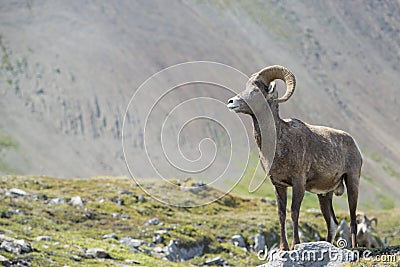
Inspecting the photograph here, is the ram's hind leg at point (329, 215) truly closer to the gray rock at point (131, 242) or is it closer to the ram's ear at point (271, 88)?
the ram's ear at point (271, 88)

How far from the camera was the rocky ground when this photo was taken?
2832 cm

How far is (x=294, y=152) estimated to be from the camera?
16.4 metres

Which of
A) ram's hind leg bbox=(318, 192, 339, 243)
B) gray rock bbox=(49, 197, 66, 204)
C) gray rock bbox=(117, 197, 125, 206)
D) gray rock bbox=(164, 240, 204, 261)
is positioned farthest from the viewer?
gray rock bbox=(117, 197, 125, 206)

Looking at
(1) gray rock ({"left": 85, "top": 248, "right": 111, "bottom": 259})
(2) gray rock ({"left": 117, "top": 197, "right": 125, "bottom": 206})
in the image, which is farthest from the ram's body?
(2) gray rock ({"left": 117, "top": 197, "right": 125, "bottom": 206})

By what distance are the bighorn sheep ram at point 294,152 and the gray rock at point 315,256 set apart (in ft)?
2.93

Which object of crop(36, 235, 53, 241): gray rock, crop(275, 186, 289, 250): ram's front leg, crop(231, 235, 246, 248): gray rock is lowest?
crop(231, 235, 246, 248): gray rock

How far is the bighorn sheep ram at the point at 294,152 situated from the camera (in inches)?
642

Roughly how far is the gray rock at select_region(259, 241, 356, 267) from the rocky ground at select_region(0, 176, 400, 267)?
1308 cm

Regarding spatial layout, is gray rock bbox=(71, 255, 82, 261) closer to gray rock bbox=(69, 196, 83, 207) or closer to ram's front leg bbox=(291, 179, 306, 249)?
ram's front leg bbox=(291, 179, 306, 249)

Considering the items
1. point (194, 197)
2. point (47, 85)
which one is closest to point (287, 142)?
point (194, 197)

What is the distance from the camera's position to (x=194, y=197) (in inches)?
2240

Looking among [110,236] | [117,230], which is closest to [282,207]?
[110,236]

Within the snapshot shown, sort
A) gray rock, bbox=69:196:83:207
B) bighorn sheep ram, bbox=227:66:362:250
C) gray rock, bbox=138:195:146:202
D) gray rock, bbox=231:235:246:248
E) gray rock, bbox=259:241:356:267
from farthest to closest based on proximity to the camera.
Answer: gray rock, bbox=138:195:146:202 → gray rock, bbox=69:196:83:207 → gray rock, bbox=231:235:246:248 → bighorn sheep ram, bbox=227:66:362:250 → gray rock, bbox=259:241:356:267

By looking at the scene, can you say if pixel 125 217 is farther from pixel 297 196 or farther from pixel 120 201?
pixel 297 196
